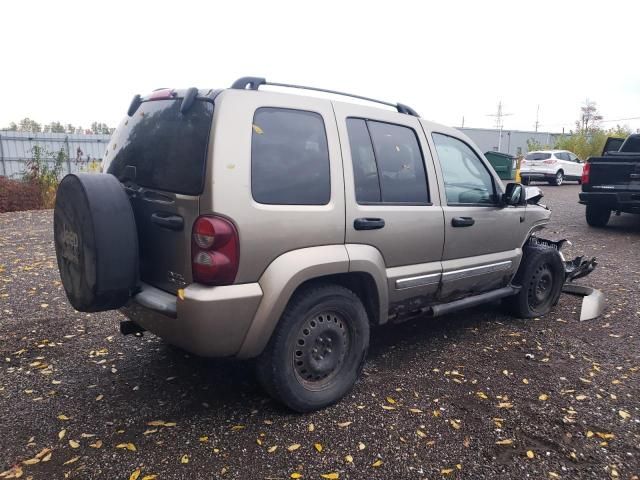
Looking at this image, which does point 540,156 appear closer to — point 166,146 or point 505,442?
point 505,442

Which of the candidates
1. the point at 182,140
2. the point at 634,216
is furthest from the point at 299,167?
the point at 634,216

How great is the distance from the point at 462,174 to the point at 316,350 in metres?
1.98

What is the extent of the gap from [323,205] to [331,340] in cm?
89

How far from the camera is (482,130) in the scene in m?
40.0

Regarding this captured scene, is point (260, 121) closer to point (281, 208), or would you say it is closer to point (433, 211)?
point (281, 208)

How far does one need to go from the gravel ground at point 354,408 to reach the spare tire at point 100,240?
2.64 ft

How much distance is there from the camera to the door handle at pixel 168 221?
2.70m

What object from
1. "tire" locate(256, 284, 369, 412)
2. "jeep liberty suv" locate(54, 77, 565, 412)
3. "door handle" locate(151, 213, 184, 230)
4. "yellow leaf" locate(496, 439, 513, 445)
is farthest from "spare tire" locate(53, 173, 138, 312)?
"yellow leaf" locate(496, 439, 513, 445)

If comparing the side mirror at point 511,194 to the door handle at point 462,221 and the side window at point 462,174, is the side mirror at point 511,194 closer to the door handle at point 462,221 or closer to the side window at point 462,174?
the side window at point 462,174

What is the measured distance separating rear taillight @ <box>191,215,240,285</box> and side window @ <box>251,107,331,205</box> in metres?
0.27

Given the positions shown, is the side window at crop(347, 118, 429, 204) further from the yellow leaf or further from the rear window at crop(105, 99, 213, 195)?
the yellow leaf

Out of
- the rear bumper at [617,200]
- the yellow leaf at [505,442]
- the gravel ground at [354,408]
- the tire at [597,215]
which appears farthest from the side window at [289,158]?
the tire at [597,215]

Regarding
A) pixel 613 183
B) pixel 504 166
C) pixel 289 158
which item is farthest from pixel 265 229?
pixel 504 166

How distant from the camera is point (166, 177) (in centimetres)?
286
